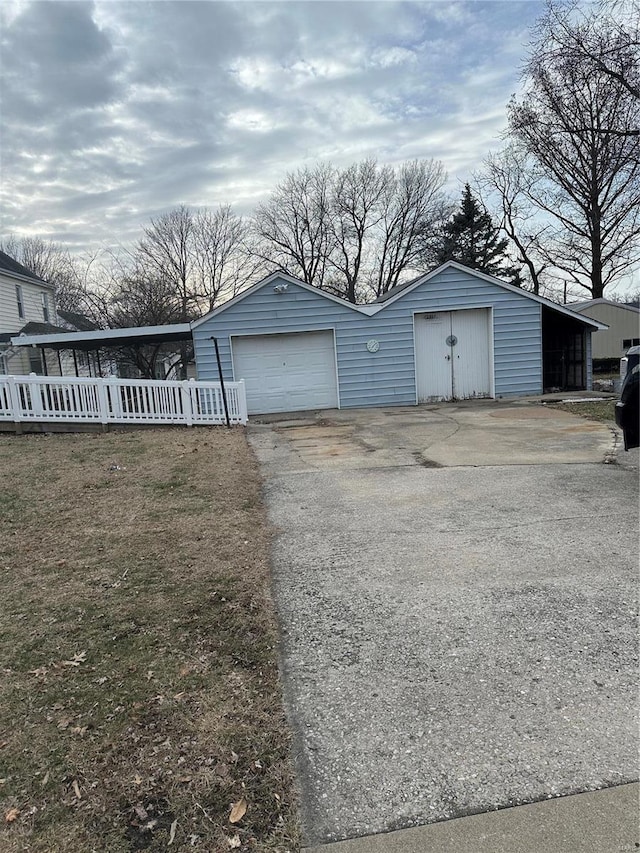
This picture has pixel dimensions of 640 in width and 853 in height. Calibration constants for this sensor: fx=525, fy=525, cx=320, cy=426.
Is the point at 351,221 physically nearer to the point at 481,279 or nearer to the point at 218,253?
the point at 218,253

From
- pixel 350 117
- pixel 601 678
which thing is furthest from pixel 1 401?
pixel 601 678

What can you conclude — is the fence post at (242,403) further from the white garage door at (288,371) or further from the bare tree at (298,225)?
the bare tree at (298,225)

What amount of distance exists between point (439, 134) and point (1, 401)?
12773mm

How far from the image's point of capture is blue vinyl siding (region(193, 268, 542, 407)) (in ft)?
44.8

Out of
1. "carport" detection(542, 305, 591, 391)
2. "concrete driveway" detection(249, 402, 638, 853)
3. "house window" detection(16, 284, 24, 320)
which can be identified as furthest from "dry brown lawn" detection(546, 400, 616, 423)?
"house window" detection(16, 284, 24, 320)

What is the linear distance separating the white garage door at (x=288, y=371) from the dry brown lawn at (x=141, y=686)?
30.2ft

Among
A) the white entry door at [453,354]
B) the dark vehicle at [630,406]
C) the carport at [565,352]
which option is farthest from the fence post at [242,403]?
the carport at [565,352]

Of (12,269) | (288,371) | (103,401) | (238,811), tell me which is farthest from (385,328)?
(12,269)

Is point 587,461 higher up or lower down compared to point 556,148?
lower down

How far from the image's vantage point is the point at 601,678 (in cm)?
225

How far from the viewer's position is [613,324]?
26.6m

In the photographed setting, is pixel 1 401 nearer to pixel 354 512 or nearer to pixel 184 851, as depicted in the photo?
pixel 354 512

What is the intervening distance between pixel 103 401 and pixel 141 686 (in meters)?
9.44

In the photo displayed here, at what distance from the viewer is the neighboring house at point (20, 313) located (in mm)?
21094
